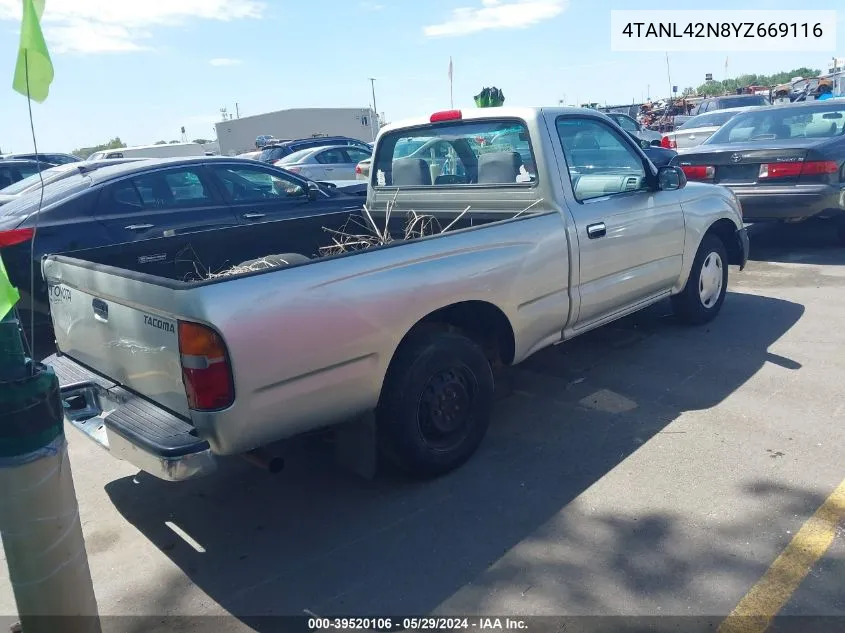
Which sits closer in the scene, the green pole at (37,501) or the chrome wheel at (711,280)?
the green pole at (37,501)

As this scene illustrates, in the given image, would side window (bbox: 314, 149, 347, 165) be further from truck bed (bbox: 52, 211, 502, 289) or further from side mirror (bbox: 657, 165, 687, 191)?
side mirror (bbox: 657, 165, 687, 191)

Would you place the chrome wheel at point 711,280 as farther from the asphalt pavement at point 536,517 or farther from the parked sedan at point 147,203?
the parked sedan at point 147,203

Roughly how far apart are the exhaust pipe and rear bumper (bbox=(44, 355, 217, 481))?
0.27 m

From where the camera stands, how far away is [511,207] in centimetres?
450

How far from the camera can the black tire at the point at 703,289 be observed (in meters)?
5.67

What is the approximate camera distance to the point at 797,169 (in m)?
7.85

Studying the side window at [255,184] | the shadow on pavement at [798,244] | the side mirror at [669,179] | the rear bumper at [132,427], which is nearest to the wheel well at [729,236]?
the side mirror at [669,179]

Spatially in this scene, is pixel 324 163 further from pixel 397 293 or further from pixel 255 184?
pixel 397 293

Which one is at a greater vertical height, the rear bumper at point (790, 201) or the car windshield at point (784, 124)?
the car windshield at point (784, 124)

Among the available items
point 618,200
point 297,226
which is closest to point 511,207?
point 618,200

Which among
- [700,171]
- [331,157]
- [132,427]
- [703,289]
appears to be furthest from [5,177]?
[703,289]

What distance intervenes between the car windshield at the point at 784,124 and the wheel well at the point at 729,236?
3.13 m

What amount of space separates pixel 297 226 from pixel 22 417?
2.93m

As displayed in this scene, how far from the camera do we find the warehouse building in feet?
149
